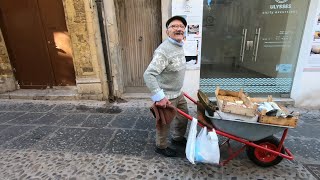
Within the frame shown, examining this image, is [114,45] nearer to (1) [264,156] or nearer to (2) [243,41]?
(2) [243,41]

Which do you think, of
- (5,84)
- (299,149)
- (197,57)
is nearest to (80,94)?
(5,84)

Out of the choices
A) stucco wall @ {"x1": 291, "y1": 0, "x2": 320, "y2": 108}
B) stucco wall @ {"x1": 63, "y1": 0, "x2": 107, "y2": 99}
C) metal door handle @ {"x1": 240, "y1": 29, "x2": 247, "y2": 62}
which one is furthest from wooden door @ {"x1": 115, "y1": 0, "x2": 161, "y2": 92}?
stucco wall @ {"x1": 291, "y1": 0, "x2": 320, "y2": 108}

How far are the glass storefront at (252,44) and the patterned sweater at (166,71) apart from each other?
96.1 inches

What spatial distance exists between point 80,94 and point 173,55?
3.48 metres

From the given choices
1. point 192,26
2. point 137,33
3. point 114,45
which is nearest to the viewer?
point 192,26

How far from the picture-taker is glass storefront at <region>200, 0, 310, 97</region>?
15.2 feet

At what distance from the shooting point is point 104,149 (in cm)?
332

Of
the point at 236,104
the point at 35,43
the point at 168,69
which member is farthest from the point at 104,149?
the point at 35,43

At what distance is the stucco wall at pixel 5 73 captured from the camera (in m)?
5.40

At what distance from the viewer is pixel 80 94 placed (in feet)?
17.3

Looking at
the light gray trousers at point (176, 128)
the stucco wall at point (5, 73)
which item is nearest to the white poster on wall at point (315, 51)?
the light gray trousers at point (176, 128)

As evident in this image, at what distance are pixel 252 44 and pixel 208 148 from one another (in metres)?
3.46

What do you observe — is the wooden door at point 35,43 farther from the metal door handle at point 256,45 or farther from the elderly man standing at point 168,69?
the metal door handle at point 256,45

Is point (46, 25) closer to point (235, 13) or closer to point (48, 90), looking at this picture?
point (48, 90)
